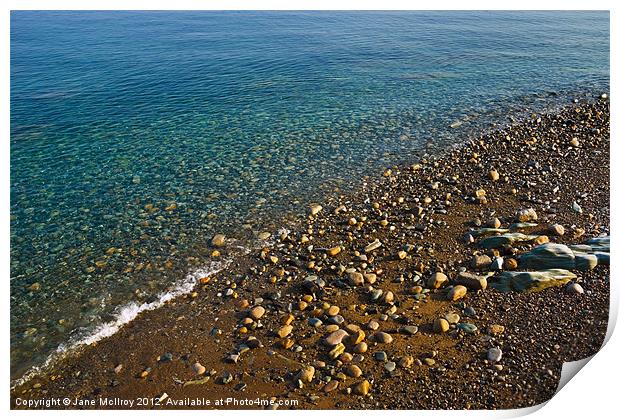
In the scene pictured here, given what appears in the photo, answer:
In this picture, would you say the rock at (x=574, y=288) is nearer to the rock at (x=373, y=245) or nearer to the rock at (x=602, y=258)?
the rock at (x=602, y=258)

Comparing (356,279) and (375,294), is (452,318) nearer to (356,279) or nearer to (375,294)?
(375,294)

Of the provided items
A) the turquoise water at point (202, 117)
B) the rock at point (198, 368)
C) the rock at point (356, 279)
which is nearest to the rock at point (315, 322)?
the rock at point (356, 279)

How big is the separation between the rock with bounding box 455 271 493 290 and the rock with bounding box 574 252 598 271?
4.38 feet

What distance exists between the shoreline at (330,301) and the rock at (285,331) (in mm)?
66

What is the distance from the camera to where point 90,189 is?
1034cm

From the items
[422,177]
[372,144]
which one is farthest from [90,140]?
[422,177]

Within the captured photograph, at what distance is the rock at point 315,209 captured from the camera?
957cm

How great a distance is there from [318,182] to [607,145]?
270 inches

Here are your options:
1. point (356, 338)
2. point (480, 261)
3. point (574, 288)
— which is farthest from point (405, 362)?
point (574, 288)

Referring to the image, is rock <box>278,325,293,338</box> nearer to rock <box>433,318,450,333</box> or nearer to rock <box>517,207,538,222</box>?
rock <box>433,318,450,333</box>

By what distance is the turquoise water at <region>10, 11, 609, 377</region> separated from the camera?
8.33m

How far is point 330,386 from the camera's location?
577cm

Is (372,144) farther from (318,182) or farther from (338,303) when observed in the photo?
(338,303)

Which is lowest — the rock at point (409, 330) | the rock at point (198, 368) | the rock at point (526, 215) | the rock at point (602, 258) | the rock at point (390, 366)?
the rock at point (198, 368)
